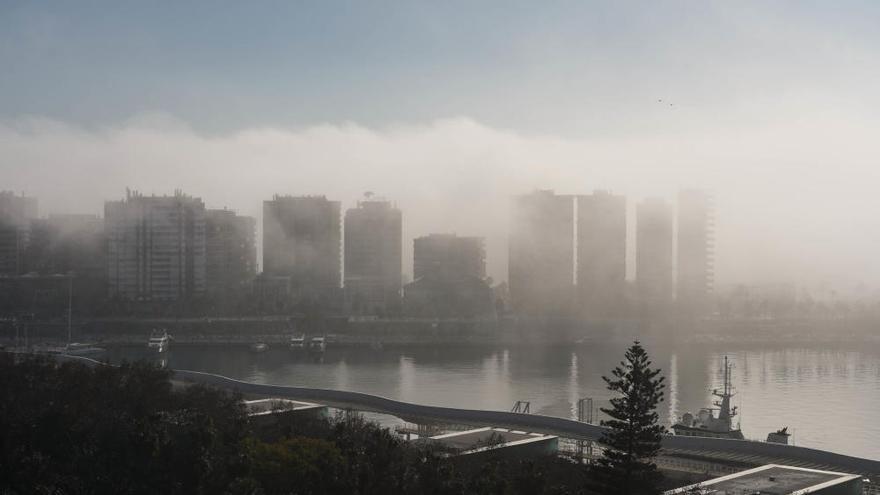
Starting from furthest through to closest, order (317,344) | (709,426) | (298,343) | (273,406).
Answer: (298,343)
(317,344)
(709,426)
(273,406)

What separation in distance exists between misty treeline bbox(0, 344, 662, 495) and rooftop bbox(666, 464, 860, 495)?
361 mm

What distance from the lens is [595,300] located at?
1100 inches

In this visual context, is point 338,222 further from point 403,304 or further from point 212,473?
point 212,473

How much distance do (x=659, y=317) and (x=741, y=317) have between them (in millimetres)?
3174

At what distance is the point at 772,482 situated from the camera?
6152mm

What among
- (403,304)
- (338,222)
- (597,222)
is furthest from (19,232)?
(597,222)

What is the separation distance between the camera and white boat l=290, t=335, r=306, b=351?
22.5m

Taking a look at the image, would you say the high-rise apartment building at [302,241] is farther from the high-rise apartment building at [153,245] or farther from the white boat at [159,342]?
the white boat at [159,342]

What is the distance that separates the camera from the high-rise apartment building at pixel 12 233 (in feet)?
91.1

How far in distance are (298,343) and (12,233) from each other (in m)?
10.2

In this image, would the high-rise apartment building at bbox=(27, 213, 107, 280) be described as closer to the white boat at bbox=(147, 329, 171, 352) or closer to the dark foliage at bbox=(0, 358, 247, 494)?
the white boat at bbox=(147, 329, 171, 352)

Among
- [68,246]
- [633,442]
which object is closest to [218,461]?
[633,442]

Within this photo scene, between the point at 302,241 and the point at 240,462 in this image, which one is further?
the point at 302,241

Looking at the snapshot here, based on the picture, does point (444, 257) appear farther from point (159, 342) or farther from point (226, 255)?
point (159, 342)
